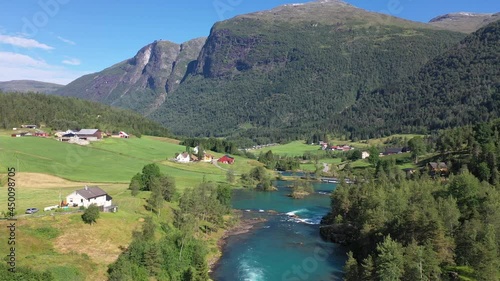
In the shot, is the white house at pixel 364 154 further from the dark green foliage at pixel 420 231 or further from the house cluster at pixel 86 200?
the house cluster at pixel 86 200

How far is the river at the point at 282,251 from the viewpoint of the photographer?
2350 inches

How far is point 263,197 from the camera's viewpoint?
410 feet

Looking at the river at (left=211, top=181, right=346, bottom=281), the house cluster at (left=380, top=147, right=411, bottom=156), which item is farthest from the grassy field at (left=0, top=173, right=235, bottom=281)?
the house cluster at (left=380, top=147, right=411, bottom=156)

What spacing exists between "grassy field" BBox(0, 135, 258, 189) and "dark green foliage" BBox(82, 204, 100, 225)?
154ft

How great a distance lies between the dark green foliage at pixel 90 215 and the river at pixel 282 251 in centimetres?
1953

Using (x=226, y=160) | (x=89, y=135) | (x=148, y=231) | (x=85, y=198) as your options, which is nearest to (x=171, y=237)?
(x=148, y=231)

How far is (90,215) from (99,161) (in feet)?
254

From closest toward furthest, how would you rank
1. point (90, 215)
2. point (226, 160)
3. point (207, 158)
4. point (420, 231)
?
point (420, 231) → point (90, 215) → point (207, 158) → point (226, 160)

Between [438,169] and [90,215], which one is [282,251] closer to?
[90,215]

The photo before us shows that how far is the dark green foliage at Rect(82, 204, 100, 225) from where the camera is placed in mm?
58562

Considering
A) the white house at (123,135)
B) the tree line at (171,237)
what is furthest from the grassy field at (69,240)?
the white house at (123,135)

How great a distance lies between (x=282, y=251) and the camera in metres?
70.4

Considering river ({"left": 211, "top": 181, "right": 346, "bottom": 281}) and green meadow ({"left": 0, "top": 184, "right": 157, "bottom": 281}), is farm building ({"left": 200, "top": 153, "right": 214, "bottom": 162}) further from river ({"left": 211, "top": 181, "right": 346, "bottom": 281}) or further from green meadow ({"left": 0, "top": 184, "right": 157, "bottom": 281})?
green meadow ({"left": 0, "top": 184, "right": 157, "bottom": 281})

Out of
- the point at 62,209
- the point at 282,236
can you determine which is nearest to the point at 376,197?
the point at 282,236
